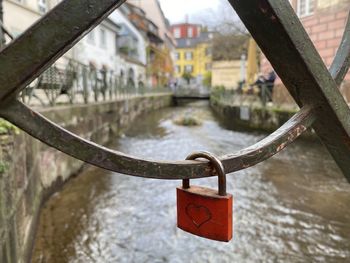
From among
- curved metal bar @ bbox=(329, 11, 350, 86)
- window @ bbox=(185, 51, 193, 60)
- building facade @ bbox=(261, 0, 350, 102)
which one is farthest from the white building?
window @ bbox=(185, 51, 193, 60)

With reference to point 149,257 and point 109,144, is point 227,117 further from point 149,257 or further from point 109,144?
point 149,257

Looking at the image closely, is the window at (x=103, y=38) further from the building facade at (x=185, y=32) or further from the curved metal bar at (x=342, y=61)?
the building facade at (x=185, y=32)

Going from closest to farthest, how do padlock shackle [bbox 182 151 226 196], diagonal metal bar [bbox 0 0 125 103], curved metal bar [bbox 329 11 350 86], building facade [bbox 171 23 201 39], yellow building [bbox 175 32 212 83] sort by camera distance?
diagonal metal bar [bbox 0 0 125 103], padlock shackle [bbox 182 151 226 196], curved metal bar [bbox 329 11 350 86], yellow building [bbox 175 32 212 83], building facade [bbox 171 23 201 39]

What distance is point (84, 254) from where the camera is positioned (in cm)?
347

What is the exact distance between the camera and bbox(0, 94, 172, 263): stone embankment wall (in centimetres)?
251

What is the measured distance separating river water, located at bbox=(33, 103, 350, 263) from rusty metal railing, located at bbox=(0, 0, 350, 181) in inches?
87.7

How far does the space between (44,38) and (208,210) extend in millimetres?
611

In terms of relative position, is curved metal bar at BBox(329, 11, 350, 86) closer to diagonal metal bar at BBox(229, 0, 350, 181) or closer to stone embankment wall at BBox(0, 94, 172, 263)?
diagonal metal bar at BBox(229, 0, 350, 181)

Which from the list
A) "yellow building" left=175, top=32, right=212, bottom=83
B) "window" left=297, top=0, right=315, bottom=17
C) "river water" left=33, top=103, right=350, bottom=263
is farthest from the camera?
"yellow building" left=175, top=32, right=212, bottom=83

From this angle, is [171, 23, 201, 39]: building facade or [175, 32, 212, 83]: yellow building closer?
[175, 32, 212, 83]: yellow building

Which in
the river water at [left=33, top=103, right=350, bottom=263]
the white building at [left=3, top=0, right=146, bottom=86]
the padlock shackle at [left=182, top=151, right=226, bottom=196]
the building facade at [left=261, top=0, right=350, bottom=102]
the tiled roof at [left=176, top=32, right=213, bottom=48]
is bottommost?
the river water at [left=33, top=103, right=350, bottom=263]

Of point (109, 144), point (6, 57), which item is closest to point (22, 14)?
point (109, 144)

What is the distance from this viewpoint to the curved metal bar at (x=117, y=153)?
771 millimetres

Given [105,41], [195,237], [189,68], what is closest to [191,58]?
[189,68]
